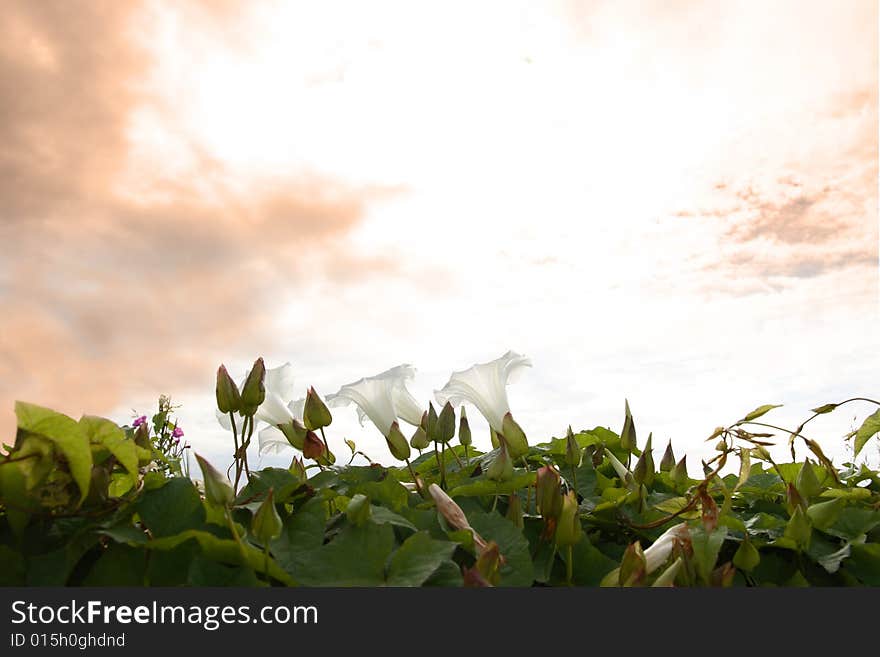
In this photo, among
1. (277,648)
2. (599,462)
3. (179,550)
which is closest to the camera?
(277,648)

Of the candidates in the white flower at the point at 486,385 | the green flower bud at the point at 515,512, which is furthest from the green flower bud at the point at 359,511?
the white flower at the point at 486,385

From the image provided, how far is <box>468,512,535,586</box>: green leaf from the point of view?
140cm

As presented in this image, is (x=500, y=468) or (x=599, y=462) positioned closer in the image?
(x=500, y=468)

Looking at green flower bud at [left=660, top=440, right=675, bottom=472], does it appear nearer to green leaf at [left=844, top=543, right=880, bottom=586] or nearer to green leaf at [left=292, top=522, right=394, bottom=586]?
green leaf at [left=844, top=543, right=880, bottom=586]

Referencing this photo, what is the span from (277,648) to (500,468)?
0.71m

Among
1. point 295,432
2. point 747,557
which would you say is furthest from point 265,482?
point 747,557

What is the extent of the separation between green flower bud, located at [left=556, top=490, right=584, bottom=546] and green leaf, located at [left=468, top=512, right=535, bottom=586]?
0.08 metres

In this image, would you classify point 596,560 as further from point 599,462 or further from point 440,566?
point 599,462

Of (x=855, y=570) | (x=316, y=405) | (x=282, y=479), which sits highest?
(x=316, y=405)

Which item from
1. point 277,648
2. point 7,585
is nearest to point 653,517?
point 277,648

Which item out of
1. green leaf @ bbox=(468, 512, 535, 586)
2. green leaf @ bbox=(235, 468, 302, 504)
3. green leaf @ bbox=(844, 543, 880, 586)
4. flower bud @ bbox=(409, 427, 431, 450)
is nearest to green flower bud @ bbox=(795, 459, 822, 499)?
green leaf @ bbox=(844, 543, 880, 586)

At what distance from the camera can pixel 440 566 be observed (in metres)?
1.32

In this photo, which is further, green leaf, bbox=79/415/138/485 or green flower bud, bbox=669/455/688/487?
green flower bud, bbox=669/455/688/487

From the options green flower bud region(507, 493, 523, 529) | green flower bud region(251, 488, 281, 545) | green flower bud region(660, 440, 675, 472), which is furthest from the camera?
green flower bud region(660, 440, 675, 472)
